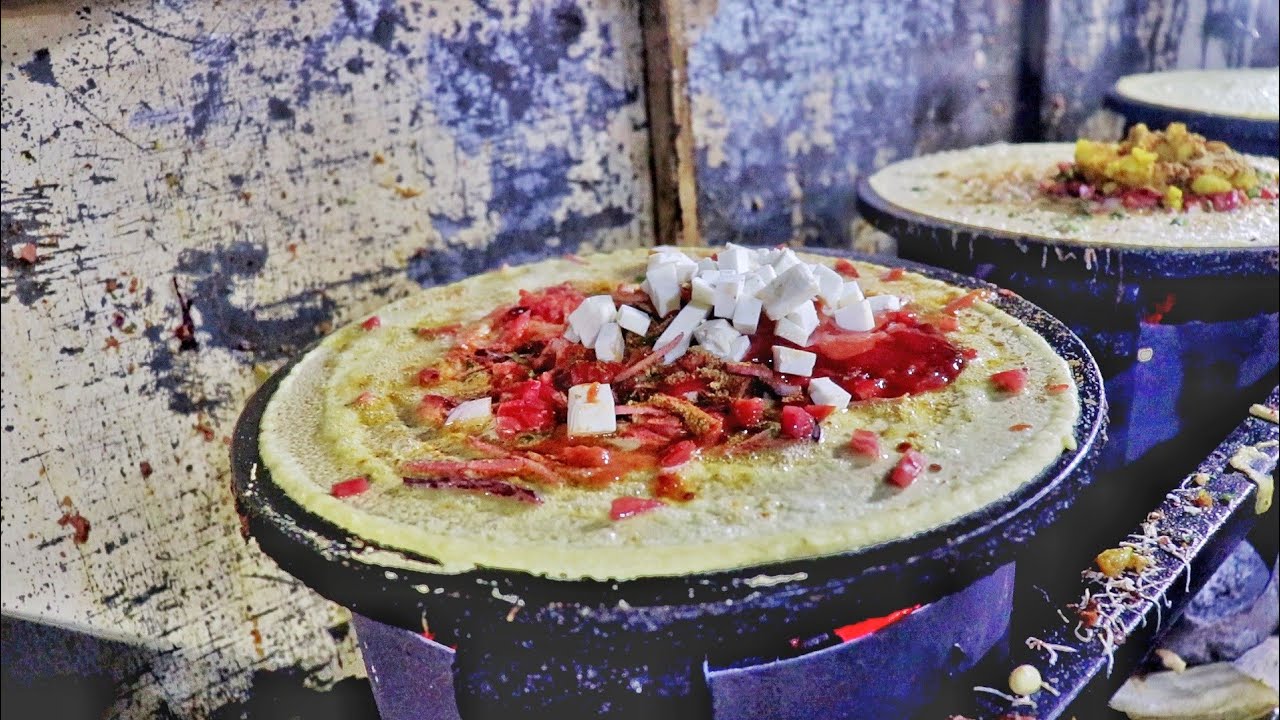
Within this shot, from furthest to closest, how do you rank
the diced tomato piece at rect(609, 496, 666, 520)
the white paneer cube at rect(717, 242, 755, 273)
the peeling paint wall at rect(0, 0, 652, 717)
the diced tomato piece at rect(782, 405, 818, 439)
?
the peeling paint wall at rect(0, 0, 652, 717) → the white paneer cube at rect(717, 242, 755, 273) → the diced tomato piece at rect(782, 405, 818, 439) → the diced tomato piece at rect(609, 496, 666, 520)

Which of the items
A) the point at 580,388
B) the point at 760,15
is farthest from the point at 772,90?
the point at 580,388

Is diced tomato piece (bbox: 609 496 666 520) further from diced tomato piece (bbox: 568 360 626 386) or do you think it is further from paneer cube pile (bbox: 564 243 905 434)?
diced tomato piece (bbox: 568 360 626 386)

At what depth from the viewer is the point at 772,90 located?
381cm

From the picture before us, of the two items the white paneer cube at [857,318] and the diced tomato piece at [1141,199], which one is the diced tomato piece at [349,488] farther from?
the diced tomato piece at [1141,199]

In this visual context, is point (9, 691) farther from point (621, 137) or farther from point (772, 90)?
point (772, 90)

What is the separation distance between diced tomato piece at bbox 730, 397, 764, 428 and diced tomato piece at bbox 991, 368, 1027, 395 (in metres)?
0.48

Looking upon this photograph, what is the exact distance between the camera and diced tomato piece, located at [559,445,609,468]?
1669mm

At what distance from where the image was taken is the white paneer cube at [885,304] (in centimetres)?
Answer: 218

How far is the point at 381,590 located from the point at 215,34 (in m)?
1.84

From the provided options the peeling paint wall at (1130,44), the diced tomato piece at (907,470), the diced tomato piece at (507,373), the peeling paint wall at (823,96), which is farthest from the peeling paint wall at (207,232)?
the peeling paint wall at (1130,44)

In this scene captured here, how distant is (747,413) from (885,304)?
574 millimetres

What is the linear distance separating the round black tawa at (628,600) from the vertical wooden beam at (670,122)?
2051 mm

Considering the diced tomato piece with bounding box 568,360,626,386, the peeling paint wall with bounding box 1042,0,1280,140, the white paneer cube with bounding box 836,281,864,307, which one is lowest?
the diced tomato piece with bounding box 568,360,626,386

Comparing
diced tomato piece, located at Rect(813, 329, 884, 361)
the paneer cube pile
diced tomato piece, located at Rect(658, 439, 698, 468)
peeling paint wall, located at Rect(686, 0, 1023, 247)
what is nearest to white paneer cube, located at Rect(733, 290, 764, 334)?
the paneer cube pile
